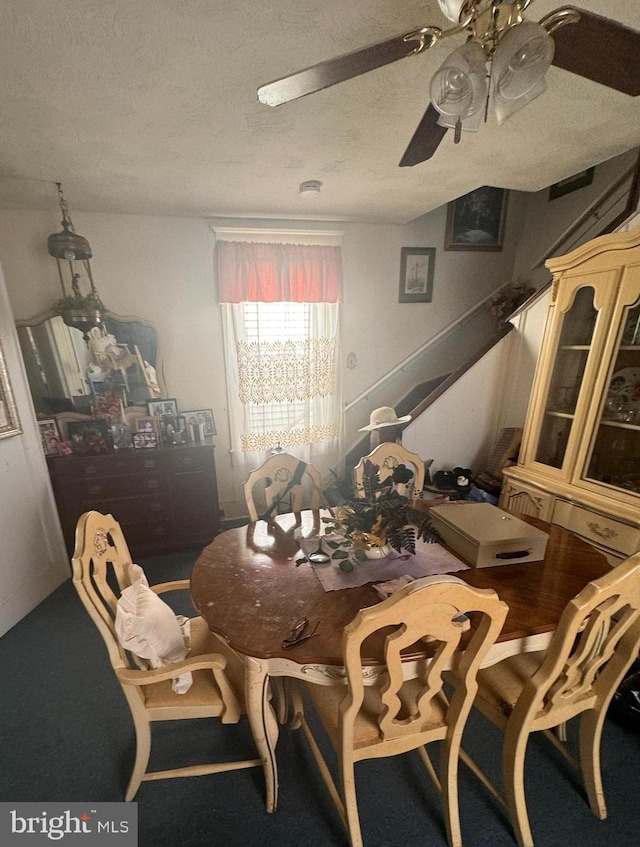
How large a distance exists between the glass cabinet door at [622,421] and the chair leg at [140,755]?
7.50 feet

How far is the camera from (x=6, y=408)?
201 cm

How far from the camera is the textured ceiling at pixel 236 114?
3.20 feet

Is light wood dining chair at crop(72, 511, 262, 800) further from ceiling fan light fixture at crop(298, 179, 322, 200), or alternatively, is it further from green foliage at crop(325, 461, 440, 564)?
ceiling fan light fixture at crop(298, 179, 322, 200)

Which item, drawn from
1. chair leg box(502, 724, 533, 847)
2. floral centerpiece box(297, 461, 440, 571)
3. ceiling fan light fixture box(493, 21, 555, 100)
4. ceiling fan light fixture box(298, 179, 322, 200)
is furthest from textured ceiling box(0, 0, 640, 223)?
chair leg box(502, 724, 533, 847)

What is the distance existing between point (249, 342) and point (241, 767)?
2.54 meters

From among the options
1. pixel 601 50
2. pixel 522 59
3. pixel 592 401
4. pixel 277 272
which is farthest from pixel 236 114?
pixel 592 401

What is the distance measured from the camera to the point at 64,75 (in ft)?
3.77

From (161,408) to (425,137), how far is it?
2462 mm

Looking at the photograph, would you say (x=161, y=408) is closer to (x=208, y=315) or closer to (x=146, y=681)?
(x=208, y=315)

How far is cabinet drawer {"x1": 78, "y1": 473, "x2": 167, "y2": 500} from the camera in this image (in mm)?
2475

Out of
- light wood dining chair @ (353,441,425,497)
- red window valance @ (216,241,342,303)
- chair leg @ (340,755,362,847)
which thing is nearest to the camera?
chair leg @ (340,755,362,847)

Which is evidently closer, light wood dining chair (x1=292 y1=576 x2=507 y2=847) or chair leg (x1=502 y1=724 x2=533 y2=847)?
light wood dining chair (x1=292 y1=576 x2=507 y2=847)

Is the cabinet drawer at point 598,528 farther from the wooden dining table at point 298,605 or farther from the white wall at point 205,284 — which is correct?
the white wall at point 205,284

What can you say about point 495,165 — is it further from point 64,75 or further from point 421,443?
point 64,75
